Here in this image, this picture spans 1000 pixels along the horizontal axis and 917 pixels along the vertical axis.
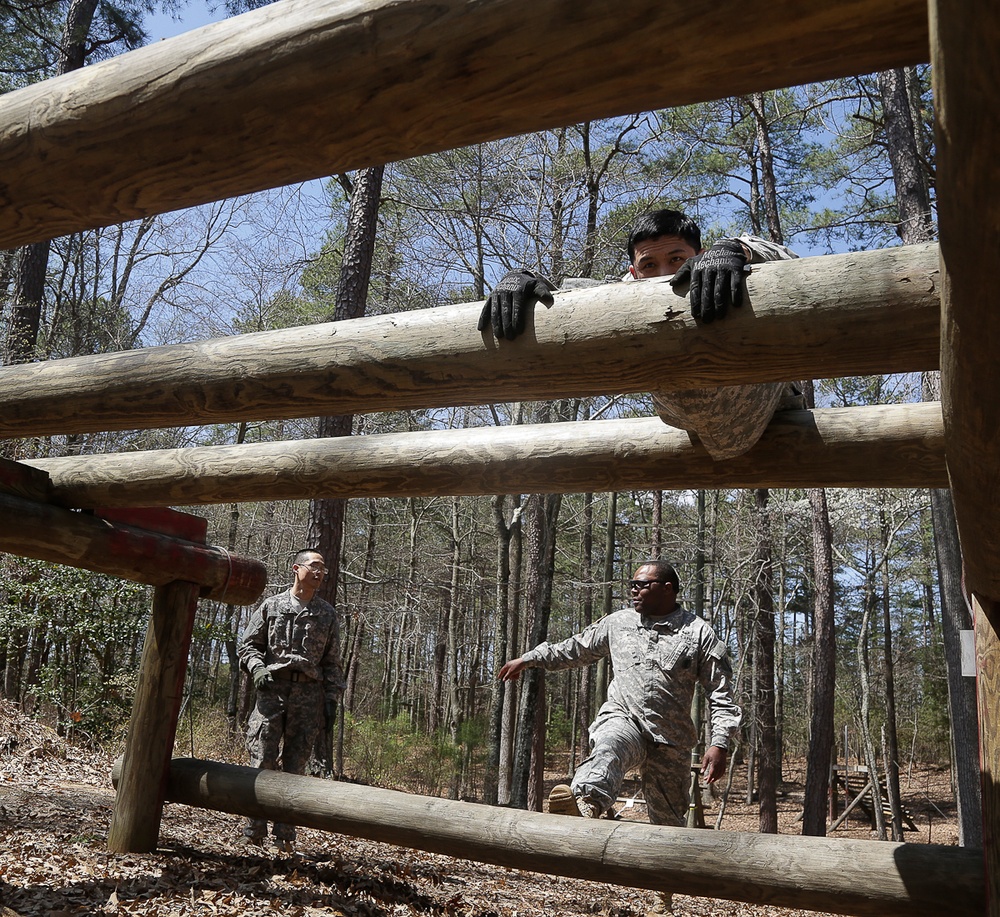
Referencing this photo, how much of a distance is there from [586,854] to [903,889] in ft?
4.46

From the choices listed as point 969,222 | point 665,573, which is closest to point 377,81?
point 969,222

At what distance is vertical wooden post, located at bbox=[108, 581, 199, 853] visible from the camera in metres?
5.21

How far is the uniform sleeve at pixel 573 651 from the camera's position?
5.50 metres

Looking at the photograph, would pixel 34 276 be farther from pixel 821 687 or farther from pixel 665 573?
pixel 821 687

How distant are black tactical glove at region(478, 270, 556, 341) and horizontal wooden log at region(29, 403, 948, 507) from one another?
4.56 feet

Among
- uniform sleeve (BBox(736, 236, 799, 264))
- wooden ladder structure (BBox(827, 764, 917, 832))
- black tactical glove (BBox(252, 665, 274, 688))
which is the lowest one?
wooden ladder structure (BBox(827, 764, 917, 832))

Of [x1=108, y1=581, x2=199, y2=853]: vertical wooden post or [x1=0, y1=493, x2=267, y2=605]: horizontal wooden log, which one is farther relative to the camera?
[x1=108, y1=581, x2=199, y2=853]: vertical wooden post

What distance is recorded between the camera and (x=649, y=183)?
15.0 metres

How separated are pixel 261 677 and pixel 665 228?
4.61m

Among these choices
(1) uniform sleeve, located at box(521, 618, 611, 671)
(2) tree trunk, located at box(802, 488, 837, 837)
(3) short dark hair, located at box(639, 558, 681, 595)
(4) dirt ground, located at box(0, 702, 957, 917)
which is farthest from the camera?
(2) tree trunk, located at box(802, 488, 837, 837)

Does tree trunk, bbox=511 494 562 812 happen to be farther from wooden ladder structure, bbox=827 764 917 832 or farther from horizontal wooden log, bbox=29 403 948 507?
horizontal wooden log, bbox=29 403 948 507

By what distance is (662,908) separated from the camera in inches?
237

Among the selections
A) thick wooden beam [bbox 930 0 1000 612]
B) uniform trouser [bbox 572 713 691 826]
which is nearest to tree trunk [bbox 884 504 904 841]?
uniform trouser [bbox 572 713 691 826]

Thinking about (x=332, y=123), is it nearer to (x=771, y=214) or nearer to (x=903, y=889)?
(x=903, y=889)
